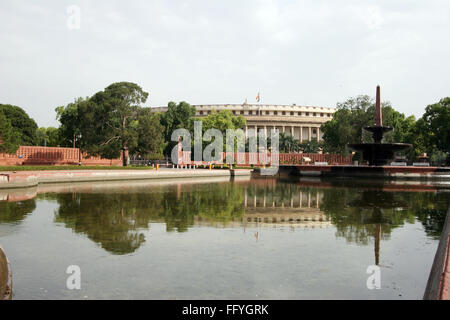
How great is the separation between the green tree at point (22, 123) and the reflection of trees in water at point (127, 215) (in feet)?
158

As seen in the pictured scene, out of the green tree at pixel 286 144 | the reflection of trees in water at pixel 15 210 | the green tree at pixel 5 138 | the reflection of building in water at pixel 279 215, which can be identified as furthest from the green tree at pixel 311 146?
the reflection of trees in water at pixel 15 210

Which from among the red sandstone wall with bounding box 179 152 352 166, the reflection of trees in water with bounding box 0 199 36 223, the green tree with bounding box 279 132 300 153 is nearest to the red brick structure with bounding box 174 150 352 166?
the red sandstone wall with bounding box 179 152 352 166

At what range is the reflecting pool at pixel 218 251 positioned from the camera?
204 inches

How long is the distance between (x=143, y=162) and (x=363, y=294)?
61.7 metres

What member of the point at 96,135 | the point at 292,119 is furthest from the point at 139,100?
the point at 292,119

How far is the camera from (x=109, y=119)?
43.3 meters

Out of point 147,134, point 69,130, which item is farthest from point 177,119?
point 147,134

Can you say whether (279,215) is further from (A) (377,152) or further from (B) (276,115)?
(B) (276,115)

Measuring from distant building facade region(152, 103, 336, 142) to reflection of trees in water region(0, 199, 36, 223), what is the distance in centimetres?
8514

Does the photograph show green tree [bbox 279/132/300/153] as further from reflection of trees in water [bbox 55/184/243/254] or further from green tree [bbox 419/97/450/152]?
reflection of trees in water [bbox 55/184/243/254]

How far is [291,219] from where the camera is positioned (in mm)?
11258

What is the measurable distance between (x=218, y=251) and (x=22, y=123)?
60.2 m

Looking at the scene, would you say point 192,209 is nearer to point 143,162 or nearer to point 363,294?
point 363,294

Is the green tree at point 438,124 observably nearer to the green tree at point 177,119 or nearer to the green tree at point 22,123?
the green tree at point 177,119
